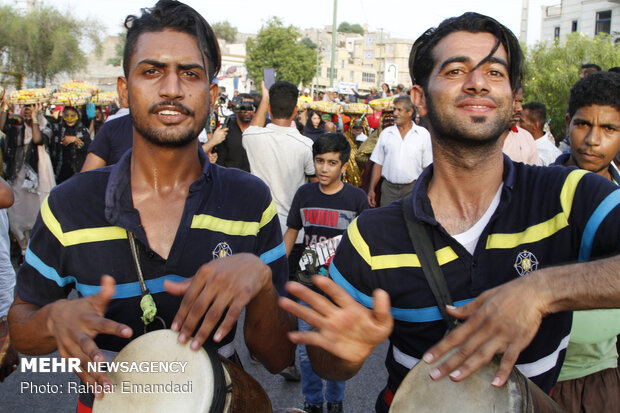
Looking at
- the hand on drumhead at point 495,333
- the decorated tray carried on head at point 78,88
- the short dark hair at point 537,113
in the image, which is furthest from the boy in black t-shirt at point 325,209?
the decorated tray carried on head at point 78,88

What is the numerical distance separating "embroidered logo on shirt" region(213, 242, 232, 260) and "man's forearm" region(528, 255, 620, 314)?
100 centimetres

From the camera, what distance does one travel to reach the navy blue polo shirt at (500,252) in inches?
65.4

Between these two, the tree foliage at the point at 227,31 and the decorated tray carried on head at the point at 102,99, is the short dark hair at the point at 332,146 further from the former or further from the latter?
the tree foliage at the point at 227,31

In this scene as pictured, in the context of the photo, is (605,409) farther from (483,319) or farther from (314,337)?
(314,337)

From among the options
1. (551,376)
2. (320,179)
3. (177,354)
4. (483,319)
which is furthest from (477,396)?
(320,179)

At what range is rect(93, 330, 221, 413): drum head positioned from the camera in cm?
154

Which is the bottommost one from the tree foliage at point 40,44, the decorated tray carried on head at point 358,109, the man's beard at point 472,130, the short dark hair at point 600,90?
the man's beard at point 472,130

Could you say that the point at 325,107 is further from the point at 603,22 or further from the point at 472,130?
the point at 603,22

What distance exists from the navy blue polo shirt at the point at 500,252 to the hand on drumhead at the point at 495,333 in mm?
327

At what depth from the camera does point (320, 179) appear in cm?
433

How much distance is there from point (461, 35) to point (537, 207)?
72cm

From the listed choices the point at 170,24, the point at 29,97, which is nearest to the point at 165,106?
the point at 170,24

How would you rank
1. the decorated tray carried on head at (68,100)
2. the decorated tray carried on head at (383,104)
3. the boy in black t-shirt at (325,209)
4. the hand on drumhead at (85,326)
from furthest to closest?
the decorated tray carried on head at (68,100)
the decorated tray carried on head at (383,104)
the boy in black t-shirt at (325,209)
the hand on drumhead at (85,326)

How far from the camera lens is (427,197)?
1.91 meters
